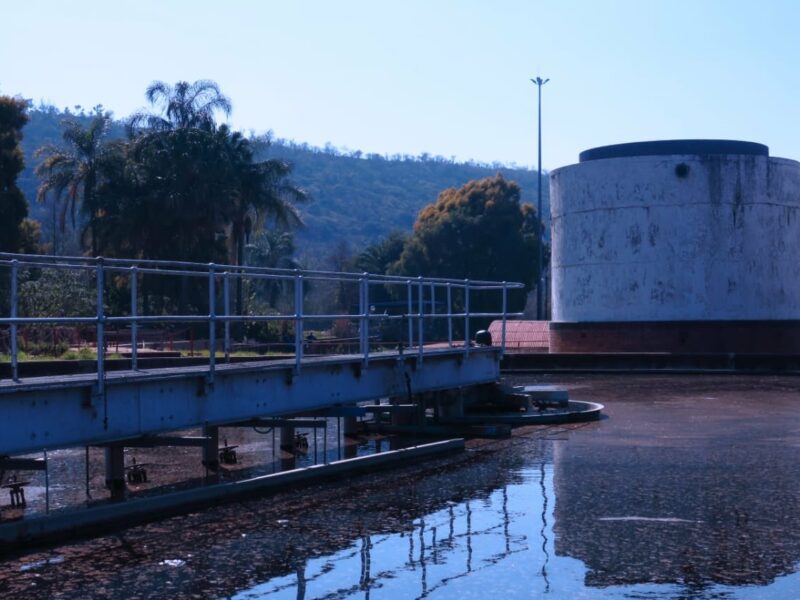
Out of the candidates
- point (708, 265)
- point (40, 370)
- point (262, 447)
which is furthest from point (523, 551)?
point (708, 265)

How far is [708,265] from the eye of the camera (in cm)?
3231

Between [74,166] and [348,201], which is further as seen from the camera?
[348,201]

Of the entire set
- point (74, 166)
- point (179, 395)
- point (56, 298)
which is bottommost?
point (179, 395)

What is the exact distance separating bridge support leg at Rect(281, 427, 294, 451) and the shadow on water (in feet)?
6.78

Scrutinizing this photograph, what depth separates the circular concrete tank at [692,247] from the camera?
3228cm

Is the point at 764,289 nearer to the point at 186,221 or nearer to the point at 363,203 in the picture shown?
the point at 186,221

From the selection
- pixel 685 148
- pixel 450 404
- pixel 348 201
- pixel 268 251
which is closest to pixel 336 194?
pixel 348 201

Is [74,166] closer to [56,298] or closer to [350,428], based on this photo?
[56,298]

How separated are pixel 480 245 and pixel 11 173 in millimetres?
28737

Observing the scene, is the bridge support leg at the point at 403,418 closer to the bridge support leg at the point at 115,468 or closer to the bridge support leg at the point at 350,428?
the bridge support leg at the point at 350,428

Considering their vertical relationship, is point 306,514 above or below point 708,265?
below

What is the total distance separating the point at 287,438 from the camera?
13836 mm

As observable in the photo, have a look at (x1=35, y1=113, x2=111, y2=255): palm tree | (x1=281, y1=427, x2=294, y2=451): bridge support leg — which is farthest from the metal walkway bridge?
(x1=35, y1=113, x2=111, y2=255): palm tree

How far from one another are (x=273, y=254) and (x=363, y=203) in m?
95.0
